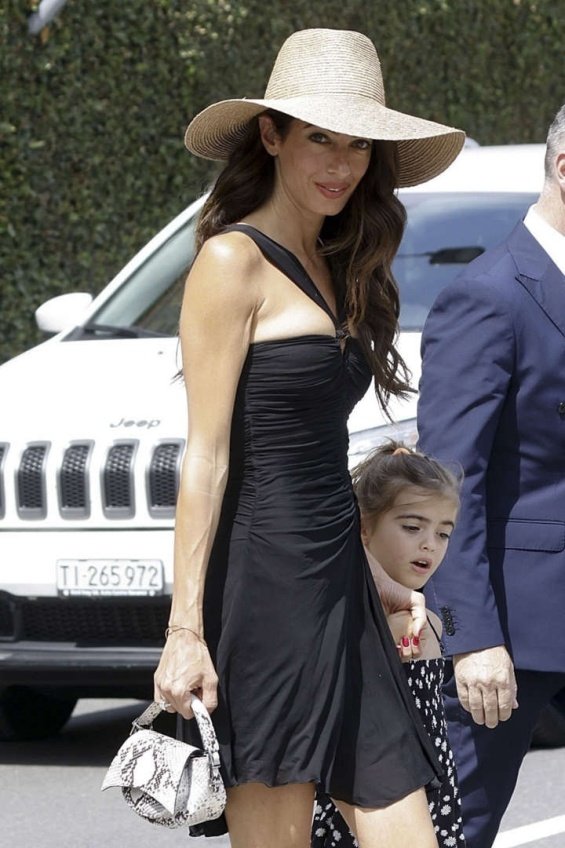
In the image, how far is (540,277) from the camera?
11.9ft

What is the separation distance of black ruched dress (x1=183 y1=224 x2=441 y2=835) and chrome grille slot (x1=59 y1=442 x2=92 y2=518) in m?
2.94

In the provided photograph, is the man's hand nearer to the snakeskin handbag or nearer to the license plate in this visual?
the snakeskin handbag

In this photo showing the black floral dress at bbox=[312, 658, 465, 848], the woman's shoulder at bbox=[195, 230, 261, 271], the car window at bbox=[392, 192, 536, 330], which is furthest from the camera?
the car window at bbox=[392, 192, 536, 330]

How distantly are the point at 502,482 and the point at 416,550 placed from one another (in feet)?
0.71

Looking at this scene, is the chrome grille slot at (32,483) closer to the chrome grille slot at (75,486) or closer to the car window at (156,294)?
the chrome grille slot at (75,486)

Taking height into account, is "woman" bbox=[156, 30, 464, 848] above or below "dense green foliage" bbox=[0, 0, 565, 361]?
above

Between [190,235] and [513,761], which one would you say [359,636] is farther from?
[190,235]

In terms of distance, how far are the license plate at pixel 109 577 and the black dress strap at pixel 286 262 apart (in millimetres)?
2724

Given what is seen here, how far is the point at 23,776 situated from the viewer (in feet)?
20.6

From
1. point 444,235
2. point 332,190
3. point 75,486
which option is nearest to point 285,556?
point 332,190

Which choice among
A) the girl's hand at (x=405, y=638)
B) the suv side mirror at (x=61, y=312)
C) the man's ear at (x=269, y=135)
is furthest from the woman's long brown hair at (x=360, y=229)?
the suv side mirror at (x=61, y=312)

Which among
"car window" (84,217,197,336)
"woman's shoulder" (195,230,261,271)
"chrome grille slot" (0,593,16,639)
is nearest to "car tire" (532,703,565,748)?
"chrome grille slot" (0,593,16,639)

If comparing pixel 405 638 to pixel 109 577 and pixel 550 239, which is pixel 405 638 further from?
pixel 109 577

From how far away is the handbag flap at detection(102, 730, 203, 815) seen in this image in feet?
10.1
